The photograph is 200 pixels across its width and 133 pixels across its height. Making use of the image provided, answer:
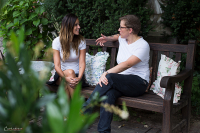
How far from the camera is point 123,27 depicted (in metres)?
2.72

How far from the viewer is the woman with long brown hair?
282 centimetres

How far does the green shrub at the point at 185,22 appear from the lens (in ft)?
10.6

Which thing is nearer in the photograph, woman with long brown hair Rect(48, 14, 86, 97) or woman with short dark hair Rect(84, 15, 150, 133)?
woman with short dark hair Rect(84, 15, 150, 133)

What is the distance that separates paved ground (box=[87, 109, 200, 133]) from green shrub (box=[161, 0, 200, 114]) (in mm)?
530

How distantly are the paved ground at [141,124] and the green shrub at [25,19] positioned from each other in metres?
2.11

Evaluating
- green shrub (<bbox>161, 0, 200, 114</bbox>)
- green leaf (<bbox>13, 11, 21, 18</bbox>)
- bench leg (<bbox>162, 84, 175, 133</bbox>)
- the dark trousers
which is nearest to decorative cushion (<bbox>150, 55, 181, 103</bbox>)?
the dark trousers

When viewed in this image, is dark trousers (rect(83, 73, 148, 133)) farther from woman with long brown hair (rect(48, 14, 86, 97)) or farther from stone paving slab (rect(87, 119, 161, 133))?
woman with long brown hair (rect(48, 14, 86, 97))

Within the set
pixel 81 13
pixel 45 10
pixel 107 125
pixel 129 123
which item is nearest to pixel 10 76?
pixel 107 125

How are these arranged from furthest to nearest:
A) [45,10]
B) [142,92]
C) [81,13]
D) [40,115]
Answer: [45,10], [81,13], [142,92], [40,115]

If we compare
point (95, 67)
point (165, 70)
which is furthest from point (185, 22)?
point (95, 67)

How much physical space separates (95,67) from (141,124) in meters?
1.00

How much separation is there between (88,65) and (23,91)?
2722mm

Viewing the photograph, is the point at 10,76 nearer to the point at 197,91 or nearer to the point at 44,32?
the point at 197,91

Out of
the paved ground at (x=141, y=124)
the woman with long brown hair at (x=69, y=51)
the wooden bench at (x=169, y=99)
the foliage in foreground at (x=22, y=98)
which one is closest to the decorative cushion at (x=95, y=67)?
the woman with long brown hair at (x=69, y=51)
